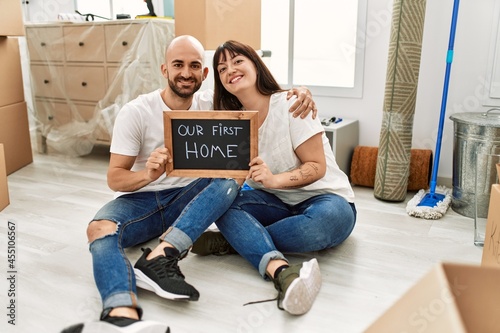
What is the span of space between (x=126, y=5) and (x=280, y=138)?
2.50m

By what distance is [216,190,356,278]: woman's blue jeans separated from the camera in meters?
1.51

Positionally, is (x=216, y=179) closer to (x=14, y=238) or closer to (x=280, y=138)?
(x=280, y=138)

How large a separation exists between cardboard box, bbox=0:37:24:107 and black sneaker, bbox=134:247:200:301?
6.59 ft

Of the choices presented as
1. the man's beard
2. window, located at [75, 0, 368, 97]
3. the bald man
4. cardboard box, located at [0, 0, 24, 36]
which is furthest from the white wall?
cardboard box, located at [0, 0, 24, 36]

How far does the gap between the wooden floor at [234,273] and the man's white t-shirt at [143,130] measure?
0.29 meters

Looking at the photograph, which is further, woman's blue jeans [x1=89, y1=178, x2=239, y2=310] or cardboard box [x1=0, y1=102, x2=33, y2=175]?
cardboard box [x1=0, y1=102, x2=33, y2=175]

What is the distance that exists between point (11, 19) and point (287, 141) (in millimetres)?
2025

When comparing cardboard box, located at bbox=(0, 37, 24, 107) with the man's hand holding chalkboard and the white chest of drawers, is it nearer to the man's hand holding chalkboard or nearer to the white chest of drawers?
the white chest of drawers

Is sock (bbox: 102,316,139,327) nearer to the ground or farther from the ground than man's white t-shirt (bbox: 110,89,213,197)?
nearer to the ground

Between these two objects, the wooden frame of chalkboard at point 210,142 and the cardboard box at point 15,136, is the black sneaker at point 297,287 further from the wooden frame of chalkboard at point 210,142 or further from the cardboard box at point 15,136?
the cardboard box at point 15,136

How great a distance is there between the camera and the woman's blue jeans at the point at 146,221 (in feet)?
4.25

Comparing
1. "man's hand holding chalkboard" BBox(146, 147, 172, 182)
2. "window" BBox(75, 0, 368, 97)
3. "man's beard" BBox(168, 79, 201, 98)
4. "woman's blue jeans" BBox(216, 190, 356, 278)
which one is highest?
"window" BBox(75, 0, 368, 97)

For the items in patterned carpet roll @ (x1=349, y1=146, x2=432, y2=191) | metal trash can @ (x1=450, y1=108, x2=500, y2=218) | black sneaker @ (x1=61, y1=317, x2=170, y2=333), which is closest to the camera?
black sneaker @ (x1=61, y1=317, x2=170, y2=333)

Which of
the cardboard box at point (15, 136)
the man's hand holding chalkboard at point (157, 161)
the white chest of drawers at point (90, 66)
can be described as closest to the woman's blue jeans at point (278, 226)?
the man's hand holding chalkboard at point (157, 161)
